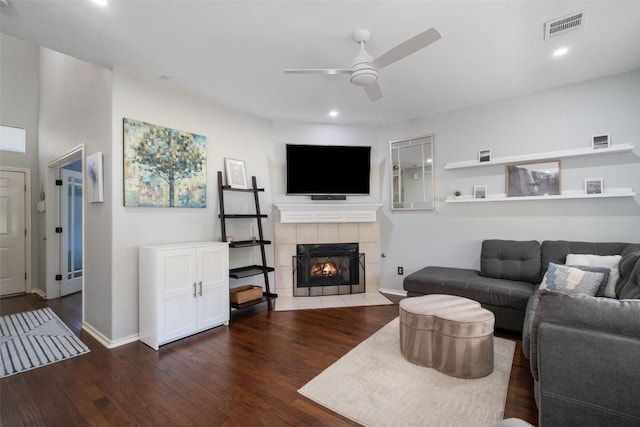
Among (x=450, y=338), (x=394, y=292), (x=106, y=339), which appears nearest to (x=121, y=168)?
(x=106, y=339)

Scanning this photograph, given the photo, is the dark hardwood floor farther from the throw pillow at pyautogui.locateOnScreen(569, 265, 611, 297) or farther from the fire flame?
the fire flame

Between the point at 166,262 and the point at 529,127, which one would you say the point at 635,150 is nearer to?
the point at 529,127

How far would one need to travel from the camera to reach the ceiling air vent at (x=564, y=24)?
213 centimetres

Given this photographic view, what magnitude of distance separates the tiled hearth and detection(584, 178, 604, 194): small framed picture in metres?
2.58

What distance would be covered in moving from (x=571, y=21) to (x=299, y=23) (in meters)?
2.10

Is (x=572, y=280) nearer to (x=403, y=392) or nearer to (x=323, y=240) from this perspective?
(x=403, y=392)

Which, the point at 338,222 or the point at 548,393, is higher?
the point at 338,222

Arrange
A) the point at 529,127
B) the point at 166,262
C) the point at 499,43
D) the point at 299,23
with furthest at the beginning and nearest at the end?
the point at 529,127
the point at 166,262
the point at 499,43
the point at 299,23

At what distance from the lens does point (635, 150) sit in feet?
9.73

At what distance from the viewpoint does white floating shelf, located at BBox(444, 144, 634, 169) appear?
293 centimetres

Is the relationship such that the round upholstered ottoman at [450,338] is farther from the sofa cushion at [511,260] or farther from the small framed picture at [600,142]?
the small framed picture at [600,142]

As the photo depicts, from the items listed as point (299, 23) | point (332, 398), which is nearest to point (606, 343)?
point (332, 398)

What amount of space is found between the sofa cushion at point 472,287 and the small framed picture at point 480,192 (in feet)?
3.30

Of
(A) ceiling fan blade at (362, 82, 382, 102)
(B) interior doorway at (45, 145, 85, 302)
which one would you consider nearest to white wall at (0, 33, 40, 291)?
(B) interior doorway at (45, 145, 85, 302)
